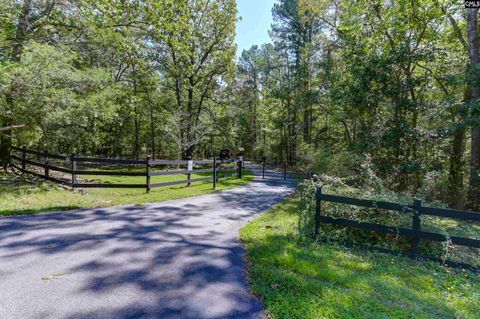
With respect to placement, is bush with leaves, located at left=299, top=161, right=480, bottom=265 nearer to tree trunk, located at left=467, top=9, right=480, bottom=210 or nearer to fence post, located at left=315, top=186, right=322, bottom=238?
fence post, located at left=315, top=186, right=322, bottom=238

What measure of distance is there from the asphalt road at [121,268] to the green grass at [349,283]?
12.5 inches

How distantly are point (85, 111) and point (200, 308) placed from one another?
354 inches

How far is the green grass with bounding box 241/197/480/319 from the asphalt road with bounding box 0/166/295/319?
319 mm

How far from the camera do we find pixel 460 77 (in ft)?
25.0

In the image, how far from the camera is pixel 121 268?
3262 millimetres

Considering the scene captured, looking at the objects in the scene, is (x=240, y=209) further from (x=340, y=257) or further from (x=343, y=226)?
(x=340, y=257)

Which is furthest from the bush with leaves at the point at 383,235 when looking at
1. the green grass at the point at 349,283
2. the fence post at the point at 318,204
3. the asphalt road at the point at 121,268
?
the asphalt road at the point at 121,268

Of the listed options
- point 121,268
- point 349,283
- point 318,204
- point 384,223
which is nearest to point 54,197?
point 121,268

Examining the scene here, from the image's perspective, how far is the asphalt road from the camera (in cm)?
248

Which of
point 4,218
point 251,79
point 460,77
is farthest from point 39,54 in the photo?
point 251,79

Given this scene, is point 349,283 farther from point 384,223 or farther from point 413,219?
point 384,223

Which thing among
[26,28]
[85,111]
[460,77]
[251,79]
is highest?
[251,79]

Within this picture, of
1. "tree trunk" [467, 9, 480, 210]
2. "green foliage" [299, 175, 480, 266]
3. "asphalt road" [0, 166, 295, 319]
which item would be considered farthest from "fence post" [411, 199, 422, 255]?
"tree trunk" [467, 9, 480, 210]

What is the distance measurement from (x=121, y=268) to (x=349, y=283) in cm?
301
